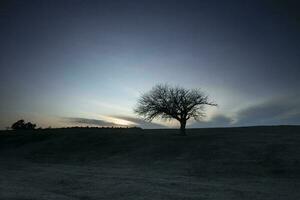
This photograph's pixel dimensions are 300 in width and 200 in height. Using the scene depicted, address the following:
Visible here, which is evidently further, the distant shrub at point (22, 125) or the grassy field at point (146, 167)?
the distant shrub at point (22, 125)

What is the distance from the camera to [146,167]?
37.6m

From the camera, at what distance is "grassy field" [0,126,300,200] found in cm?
2106

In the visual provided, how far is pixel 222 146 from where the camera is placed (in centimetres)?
4644

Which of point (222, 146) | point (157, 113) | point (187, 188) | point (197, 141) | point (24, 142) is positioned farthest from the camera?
point (24, 142)

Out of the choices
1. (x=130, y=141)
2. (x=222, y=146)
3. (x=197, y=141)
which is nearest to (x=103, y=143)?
(x=130, y=141)

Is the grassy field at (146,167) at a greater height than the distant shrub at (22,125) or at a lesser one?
lesser

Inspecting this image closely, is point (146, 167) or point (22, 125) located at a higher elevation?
point (22, 125)

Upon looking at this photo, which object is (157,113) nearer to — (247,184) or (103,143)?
(103,143)

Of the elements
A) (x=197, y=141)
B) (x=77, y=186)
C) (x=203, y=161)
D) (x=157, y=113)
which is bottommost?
(x=77, y=186)

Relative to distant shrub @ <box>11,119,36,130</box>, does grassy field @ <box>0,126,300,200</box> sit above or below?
below

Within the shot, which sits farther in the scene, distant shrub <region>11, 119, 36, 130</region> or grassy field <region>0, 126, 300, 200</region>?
distant shrub <region>11, 119, 36, 130</region>

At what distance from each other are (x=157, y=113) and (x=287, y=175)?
34138 millimetres

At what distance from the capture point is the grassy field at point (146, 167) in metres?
21.1

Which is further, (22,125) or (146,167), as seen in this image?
(22,125)
